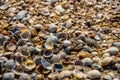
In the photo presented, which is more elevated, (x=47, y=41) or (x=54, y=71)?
(x=47, y=41)

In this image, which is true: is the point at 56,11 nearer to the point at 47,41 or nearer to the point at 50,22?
the point at 50,22

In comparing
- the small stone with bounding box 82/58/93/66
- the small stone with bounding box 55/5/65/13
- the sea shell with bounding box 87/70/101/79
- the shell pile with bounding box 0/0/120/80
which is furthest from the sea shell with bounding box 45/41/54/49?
the small stone with bounding box 55/5/65/13

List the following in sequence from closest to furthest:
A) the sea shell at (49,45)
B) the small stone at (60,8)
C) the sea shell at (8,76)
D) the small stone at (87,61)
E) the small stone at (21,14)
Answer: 1. the sea shell at (8,76)
2. the small stone at (87,61)
3. the sea shell at (49,45)
4. the small stone at (21,14)
5. the small stone at (60,8)

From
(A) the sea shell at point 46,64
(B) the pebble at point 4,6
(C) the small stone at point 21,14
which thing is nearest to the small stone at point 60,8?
(C) the small stone at point 21,14

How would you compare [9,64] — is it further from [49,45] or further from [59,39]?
[59,39]

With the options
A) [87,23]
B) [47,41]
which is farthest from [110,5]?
[47,41]

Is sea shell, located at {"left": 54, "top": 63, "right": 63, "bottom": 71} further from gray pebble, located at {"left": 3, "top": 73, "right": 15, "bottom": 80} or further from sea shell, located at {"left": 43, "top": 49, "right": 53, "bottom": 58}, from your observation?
gray pebble, located at {"left": 3, "top": 73, "right": 15, "bottom": 80}

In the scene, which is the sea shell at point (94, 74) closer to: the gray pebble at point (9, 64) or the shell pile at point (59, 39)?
the shell pile at point (59, 39)
